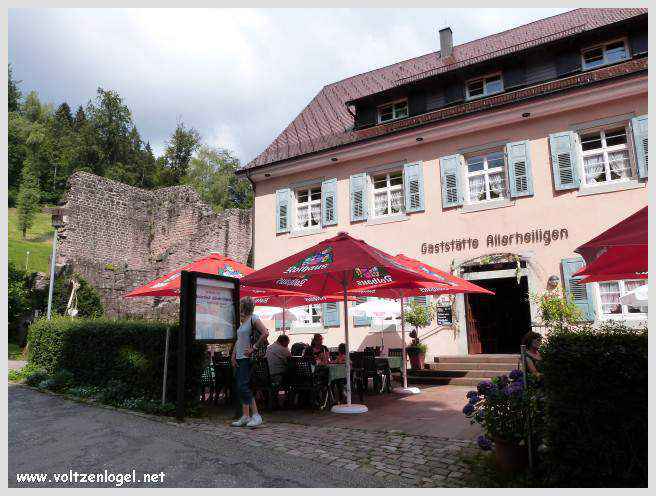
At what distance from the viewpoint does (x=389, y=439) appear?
216 inches

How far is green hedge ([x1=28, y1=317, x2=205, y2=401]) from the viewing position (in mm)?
7078

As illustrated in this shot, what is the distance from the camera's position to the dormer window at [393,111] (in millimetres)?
14992

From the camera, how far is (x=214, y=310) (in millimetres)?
7082

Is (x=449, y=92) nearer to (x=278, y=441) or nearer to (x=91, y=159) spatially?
(x=278, y=441)

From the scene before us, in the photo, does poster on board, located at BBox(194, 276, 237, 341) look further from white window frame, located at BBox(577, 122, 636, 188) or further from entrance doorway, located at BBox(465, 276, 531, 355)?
white window frame, located at BBox(577, 122, 636, 188)

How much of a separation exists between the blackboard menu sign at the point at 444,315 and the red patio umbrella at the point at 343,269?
5231 millimetres

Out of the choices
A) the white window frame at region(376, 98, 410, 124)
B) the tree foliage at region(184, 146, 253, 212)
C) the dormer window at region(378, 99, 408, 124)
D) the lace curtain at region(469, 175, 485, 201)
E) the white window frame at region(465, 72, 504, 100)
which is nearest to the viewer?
the lace curtain at region(469, 175, 485, 201)

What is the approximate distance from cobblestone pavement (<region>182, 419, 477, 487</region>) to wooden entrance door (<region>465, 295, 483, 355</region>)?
7.09m

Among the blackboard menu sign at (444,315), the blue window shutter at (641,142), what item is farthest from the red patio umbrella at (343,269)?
the blue window shutter at (641,142)

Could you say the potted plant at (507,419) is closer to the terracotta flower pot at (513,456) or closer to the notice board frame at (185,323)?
the terracotta flower pot at (513,456)

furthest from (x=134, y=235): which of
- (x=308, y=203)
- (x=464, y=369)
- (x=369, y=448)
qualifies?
(x=369, y=448)

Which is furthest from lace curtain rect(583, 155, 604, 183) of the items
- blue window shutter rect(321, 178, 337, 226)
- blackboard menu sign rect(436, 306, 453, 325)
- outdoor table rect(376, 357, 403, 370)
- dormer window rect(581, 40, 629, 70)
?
blue window shutter rect(321, 178, 337, 226)

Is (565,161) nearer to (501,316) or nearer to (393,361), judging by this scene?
(501,316)

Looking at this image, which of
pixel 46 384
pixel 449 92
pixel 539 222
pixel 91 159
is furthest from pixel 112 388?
pixel 91 159
